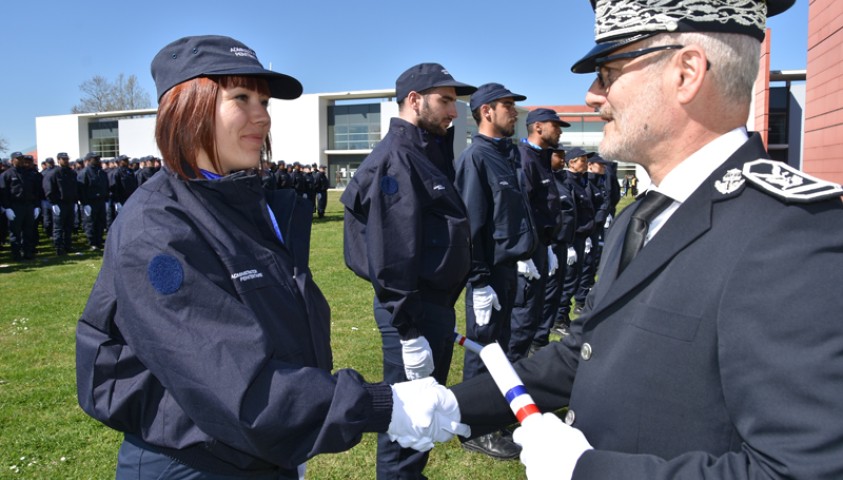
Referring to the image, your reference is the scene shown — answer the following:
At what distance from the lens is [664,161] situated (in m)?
1.63

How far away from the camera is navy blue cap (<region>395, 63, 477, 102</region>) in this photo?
4.09 metres

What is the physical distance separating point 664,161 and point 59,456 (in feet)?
15.3

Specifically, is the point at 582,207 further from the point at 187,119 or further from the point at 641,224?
the point at 187,119

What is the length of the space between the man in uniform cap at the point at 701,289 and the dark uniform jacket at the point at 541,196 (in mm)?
4713

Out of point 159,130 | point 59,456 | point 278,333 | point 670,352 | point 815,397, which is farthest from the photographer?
point 59,456

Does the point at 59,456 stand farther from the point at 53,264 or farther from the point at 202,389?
the point at 53,264

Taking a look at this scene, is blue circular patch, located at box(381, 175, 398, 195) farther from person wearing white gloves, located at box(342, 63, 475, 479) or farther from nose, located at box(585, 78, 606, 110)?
nose, located at box(585, 78, 606, 110)

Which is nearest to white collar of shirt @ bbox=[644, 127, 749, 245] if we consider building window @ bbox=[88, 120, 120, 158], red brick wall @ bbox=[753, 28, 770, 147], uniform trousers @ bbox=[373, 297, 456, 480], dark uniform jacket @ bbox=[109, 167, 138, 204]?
uniform trousers @ bbox=[373, 297, 456, 480]

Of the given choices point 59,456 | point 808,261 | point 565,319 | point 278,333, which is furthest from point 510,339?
point 808,261

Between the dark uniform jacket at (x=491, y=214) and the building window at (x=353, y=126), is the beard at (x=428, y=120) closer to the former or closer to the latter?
the dark uniform jacket at (x=491, y=214)

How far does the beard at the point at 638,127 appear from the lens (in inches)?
62.4

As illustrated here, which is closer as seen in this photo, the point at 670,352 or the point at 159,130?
the point at 670,352

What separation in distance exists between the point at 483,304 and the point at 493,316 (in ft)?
0.59

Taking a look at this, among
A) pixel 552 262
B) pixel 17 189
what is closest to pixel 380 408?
pixel 552 262
